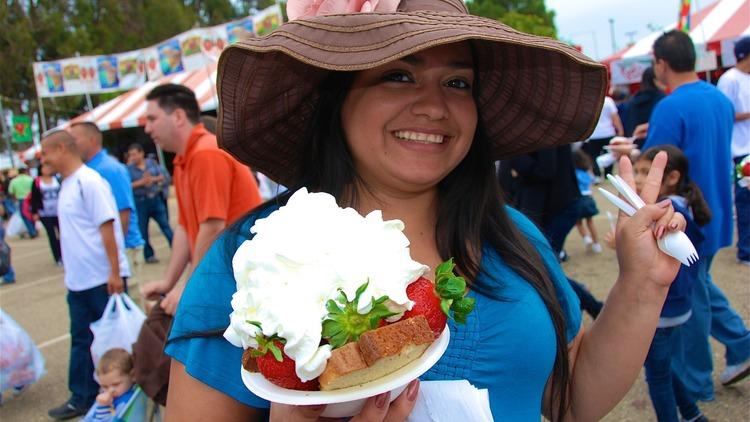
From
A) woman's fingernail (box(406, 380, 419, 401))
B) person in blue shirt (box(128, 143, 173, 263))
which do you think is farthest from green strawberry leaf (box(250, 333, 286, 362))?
person in blue shirt (box(128, 143, 173, 263))

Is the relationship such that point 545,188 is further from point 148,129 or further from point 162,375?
point 162,375

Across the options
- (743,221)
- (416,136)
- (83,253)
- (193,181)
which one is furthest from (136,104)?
(416,136)

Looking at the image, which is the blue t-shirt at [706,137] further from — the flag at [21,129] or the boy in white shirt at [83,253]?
the flag at [21,129]

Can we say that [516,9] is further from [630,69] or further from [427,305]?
[427,305]

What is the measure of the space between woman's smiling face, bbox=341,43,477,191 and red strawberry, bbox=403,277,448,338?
0.47 metres

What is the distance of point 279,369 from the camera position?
100 cm

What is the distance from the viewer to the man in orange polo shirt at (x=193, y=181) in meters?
3.65

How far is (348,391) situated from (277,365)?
0.41ft

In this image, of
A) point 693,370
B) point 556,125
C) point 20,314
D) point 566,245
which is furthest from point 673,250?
point 20,314

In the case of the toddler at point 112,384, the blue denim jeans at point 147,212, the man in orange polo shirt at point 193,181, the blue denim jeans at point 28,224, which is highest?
the man in orange polo shirt at point 193,181

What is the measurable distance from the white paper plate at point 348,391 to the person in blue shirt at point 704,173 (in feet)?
9.56

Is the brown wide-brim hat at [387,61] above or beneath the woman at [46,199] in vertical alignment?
above

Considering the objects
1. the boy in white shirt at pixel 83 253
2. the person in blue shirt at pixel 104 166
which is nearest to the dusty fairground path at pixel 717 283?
the boy in white shirt at pixel 83 253

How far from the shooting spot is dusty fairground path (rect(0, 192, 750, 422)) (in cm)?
364
